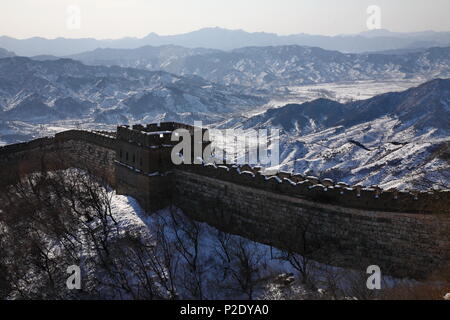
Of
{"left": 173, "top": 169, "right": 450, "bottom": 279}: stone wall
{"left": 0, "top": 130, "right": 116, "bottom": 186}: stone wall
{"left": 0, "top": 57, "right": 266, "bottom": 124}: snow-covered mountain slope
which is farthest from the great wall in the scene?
{"left": 0, "top": 57, "right": 266, "bottom": 124}: snow-covered mountain slope

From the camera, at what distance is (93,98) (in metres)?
174

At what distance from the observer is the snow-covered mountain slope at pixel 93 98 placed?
15112 centimetres

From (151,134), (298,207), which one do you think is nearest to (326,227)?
(298,207)

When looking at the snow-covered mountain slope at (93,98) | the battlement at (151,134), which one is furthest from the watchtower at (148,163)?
the snow-covered mountain slope at (93,98)

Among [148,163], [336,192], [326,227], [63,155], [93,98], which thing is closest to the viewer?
[336,192]

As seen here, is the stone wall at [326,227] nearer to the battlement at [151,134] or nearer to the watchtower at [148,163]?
the watchtower at [148,163]

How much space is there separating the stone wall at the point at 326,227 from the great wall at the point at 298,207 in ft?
0.14

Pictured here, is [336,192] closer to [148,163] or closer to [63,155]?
[148,163]

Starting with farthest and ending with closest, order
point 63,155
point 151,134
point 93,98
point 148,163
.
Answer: point 93,98 → point 63,155 → point 148,163 → point 151,134

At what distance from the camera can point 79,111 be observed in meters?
157

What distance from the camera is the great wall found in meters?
20.3

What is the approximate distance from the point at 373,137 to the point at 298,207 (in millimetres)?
82831

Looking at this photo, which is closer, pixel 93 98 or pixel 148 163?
pixel 148 163

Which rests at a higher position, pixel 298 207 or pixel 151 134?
pixel 151 134
